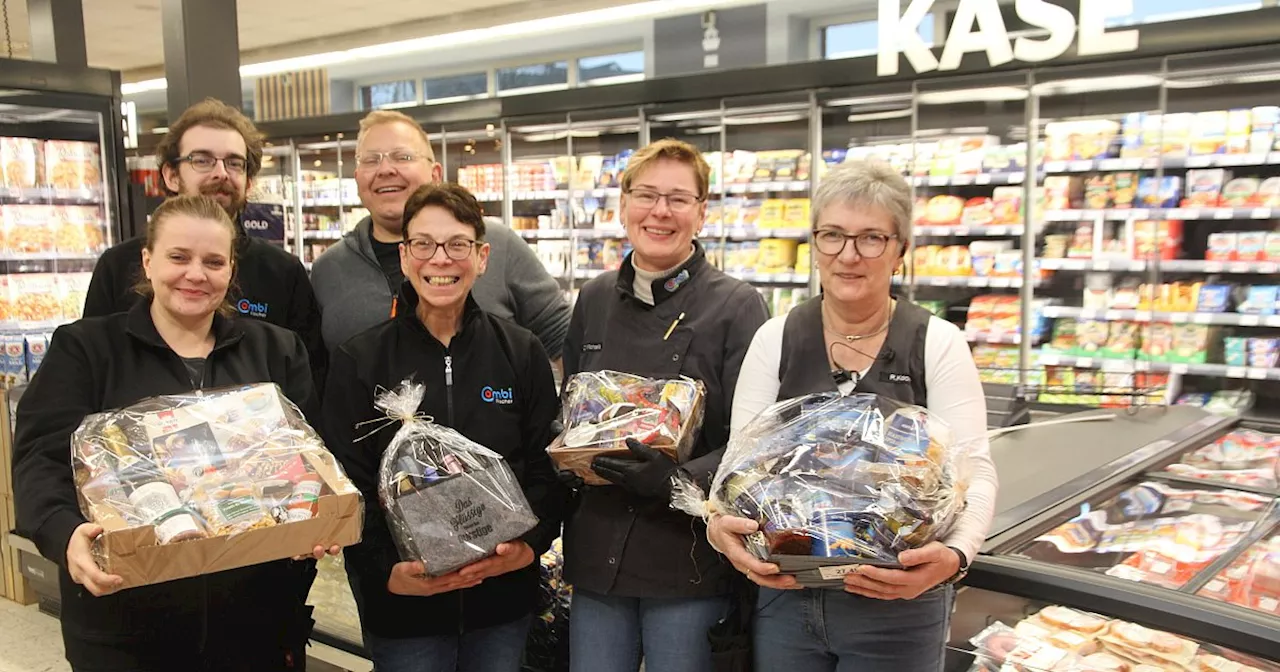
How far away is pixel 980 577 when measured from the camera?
1.83 meters

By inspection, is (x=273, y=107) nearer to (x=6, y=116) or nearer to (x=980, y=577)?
(x=6, y=116)

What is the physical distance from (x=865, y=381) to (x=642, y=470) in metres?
0.48

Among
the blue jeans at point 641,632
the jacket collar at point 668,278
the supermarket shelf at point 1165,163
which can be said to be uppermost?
the supermarket shelf at point 1165,163

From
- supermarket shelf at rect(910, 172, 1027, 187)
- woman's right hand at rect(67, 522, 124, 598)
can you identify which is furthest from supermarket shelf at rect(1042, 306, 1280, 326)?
woman's right hand at rect(67, 522, 124, 598)

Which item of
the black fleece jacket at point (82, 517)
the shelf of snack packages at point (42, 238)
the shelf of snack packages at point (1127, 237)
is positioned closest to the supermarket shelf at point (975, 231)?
the shelf of snack packages at point (1127, 237)

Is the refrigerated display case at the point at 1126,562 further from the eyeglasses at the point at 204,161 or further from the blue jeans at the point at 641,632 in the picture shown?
the eyeglasses at the point at 204,161

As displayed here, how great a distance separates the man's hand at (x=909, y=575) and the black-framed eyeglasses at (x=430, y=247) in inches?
42.8

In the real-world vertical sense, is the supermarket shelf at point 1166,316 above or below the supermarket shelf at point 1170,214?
below

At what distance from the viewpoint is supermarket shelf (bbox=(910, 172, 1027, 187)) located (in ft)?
19.0

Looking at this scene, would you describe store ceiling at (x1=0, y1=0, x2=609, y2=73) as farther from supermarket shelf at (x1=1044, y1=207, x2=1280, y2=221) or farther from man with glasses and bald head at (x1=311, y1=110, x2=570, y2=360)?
man with glasses and bald head at (x1=311, y1=110, x2=570, y2=360)

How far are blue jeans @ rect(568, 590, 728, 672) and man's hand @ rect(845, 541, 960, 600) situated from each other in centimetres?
51

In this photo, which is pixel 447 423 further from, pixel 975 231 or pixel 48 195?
pixel 975 231

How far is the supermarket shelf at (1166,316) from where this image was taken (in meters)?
5.13

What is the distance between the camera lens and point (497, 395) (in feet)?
6.84
